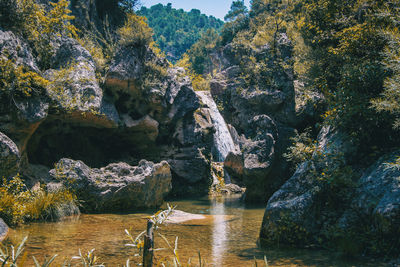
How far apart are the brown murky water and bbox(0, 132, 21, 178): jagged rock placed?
1.56 meters

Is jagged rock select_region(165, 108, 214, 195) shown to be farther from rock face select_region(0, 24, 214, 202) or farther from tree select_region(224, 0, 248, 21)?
tree select_region(224, 0, 248, 21)

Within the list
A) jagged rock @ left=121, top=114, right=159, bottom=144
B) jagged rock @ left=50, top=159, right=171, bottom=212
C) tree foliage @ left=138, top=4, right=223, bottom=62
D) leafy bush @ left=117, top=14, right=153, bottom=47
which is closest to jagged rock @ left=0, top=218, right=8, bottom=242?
jagged rock @ left=50, top=159, right=171, bottom=212

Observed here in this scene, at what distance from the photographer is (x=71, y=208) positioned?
854 centimetres

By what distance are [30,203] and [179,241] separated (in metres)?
4.20

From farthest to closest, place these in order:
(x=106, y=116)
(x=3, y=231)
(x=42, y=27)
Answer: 1. (x=106, y=116)
2. (x=42, y=27)
3. (x=3, y=231)

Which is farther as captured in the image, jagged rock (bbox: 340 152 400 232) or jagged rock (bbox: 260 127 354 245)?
jagged rock (bbox: 260 127 354 245)

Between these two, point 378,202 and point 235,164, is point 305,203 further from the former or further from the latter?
point 235,164

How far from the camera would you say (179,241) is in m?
6.07

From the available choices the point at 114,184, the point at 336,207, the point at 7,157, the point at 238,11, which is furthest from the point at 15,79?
the point at 238,11

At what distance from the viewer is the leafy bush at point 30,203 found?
22.2ft

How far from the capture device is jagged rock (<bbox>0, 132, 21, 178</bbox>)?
7230mm

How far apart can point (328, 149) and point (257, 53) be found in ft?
37.5

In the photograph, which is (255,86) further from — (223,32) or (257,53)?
(223,32)

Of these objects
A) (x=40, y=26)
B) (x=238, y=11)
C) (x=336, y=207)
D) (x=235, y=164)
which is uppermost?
(x=238, y=11)
